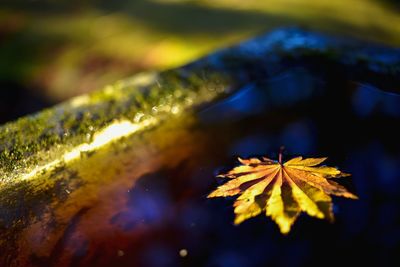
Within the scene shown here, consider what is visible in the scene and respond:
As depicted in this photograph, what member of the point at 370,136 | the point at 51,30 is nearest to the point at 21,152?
the point at 370,136

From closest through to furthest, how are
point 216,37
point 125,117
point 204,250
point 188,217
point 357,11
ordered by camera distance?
point 204,250
point 188,217
point 125,117
point 216,37
point 357,11

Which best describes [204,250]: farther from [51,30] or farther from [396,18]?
[51,30]

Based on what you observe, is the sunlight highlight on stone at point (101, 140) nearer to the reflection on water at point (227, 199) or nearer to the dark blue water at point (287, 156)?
the reflection on water at point (227, 199)

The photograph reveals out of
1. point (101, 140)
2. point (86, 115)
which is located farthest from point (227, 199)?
point (86, 115)

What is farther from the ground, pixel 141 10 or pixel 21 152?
pixel 21 152

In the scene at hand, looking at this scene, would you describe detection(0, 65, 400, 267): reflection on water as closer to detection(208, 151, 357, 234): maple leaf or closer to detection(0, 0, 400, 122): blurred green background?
detection(208, 151, 357, 234): maple leaf

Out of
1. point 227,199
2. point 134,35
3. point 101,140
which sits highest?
point 227,199

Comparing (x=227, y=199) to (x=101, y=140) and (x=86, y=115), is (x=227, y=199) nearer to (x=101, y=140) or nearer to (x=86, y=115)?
(x=101, y=140)

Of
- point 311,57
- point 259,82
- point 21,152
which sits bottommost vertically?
point 21,152
